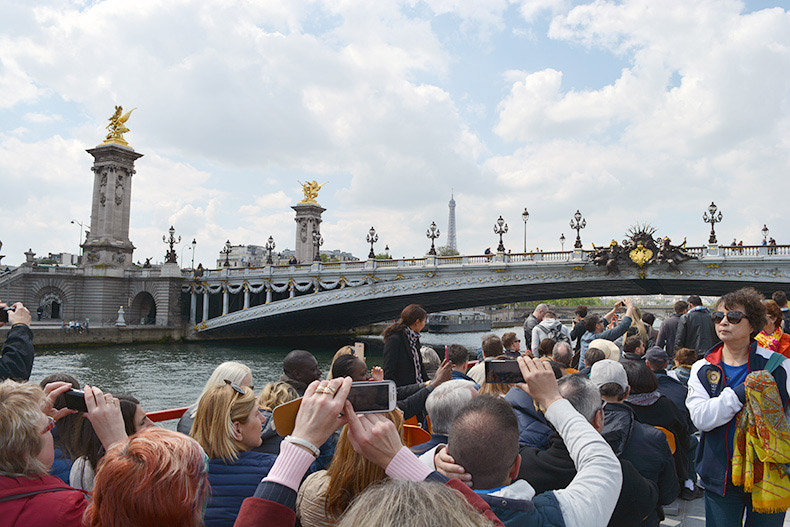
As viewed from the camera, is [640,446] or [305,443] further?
[640,446]

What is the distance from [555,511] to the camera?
2131mm

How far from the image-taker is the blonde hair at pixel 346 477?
208cm

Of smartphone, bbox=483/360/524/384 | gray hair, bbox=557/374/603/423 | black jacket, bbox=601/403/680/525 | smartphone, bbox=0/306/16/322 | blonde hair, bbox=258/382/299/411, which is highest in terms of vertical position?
smartphone, bbox=0/306/16/322

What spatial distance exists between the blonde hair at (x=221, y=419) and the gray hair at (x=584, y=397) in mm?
1586

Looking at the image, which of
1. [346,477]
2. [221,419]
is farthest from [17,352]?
[346,477]

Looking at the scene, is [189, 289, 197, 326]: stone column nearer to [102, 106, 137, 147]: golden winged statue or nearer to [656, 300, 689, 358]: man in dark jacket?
[102, 106, 137, 147]: golden winged statue

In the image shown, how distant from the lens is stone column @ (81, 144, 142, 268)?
39719mm

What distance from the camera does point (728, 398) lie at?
10.7 ft

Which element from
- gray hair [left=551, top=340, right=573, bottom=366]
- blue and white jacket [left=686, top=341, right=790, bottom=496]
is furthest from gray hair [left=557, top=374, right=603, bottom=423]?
gray hair [left=551, top=340, right=573, bottom=366]

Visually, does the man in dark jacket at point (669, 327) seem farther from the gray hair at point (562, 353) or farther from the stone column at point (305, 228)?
the stone column at point (305, 228)

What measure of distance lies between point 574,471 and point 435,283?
2904 cm

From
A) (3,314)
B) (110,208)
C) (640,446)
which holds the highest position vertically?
(110,208)

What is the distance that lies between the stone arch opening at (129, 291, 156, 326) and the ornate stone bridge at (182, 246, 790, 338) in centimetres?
333

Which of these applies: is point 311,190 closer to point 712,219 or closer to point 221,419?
point 712,219
